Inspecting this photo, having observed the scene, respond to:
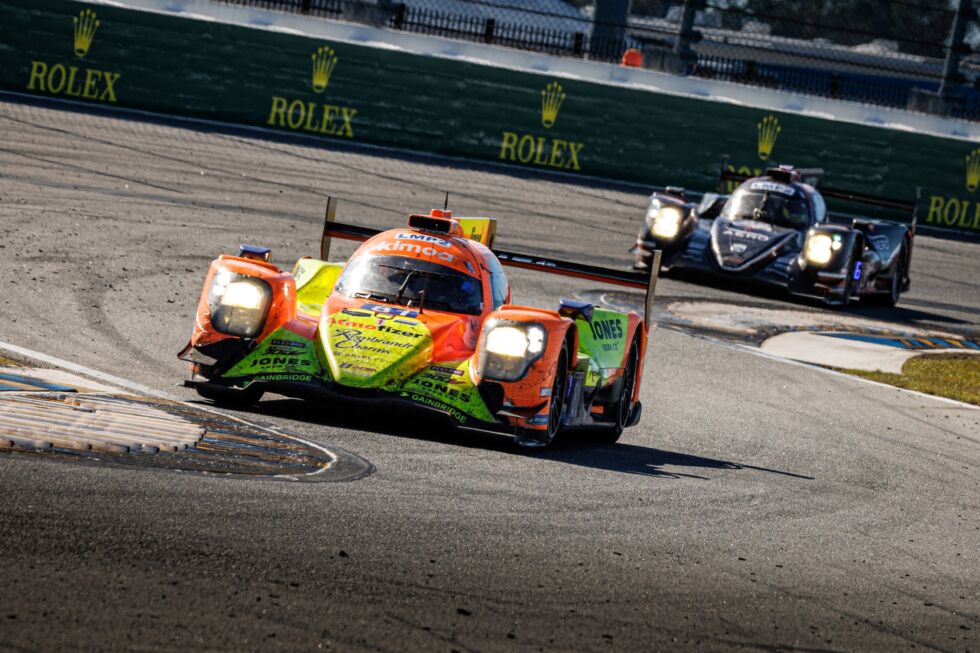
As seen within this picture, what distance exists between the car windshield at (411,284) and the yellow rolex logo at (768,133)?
62.5 feet

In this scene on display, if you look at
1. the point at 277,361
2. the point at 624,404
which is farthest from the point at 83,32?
the point at 277,361

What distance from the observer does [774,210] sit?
63.6 feet

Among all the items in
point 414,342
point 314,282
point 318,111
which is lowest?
point 414,342

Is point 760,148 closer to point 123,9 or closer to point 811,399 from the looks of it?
point 123,9

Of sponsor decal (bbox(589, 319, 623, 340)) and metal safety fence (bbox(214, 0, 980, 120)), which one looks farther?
metal safety fence (bbox(214, 0, 980, 120))

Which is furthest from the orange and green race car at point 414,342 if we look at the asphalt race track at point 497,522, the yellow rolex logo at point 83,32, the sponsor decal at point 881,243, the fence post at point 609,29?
the fence post at point 609,29

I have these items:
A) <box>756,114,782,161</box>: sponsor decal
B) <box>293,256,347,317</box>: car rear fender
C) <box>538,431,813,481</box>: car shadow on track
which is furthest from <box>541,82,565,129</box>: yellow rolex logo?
<box>538,431,813,481</box>: car shadow on track

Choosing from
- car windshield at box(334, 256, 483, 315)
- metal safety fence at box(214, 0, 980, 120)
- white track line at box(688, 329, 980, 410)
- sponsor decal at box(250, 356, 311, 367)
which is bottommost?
white track line at box(688, 329, 980, 410)

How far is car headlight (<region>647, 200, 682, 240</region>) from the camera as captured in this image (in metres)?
19.4

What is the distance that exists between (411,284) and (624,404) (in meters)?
1.80

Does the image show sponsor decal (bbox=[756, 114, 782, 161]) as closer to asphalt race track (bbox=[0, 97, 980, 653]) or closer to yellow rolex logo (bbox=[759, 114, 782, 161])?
yellow rolex logo (bbox=[759, 114, 782, 161])

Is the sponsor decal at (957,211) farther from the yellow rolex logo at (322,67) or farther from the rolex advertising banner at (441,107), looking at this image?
the yellow rolex logo at (322,67)

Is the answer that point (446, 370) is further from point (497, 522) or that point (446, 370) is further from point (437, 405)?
point (497, 522)

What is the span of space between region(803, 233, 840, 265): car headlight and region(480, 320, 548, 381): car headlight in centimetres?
1113
